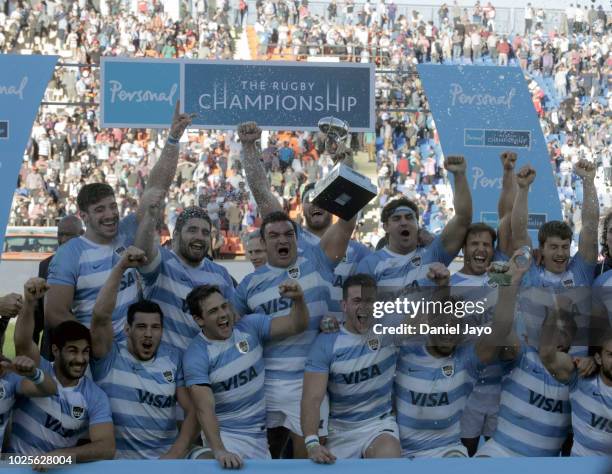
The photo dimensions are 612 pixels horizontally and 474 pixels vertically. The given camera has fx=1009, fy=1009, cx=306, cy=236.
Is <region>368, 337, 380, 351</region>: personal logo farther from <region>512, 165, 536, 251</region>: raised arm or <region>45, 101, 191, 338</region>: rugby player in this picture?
<region>45, 101, 191, 338</region>: rugby player

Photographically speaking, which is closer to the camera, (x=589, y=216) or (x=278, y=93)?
(x=589, y=216)

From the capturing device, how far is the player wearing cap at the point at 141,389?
14.9 feet

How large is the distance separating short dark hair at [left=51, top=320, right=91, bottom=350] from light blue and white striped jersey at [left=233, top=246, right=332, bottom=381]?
90 cm

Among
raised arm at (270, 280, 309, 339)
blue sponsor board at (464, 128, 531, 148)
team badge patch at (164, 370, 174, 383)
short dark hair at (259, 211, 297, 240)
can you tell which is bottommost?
team badge patch at (164, 370, 174, 383)

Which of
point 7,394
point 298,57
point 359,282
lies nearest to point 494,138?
point 359,282

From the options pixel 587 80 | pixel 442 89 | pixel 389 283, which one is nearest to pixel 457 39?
pixel 587 80

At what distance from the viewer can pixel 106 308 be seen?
441 cm

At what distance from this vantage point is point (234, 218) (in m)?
15.0

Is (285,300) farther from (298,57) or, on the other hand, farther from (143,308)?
(298,57)

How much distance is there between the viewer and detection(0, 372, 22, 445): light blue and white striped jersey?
167 inches

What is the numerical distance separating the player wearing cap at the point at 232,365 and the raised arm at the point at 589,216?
4.79ft

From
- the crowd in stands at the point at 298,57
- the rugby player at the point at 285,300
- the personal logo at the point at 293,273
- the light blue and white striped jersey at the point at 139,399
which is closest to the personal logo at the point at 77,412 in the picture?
the light blue and white striped jersey at the point at 139,399

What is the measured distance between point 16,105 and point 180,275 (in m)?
4.42

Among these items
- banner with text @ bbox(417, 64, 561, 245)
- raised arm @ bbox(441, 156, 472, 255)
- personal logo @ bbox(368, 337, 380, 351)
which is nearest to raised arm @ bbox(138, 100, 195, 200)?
personal logo @ bbox(368, 337, 380, 351)
